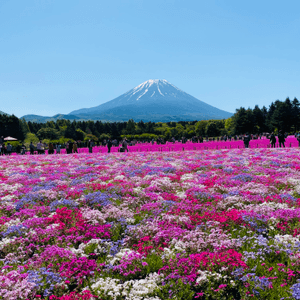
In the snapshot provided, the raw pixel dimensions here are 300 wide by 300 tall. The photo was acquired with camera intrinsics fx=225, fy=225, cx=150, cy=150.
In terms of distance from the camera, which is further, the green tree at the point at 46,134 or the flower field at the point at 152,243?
the green tree at the point at 46,134

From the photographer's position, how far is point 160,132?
198 m

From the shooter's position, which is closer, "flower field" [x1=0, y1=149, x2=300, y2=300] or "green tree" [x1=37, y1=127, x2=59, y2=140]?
"flower field" [x1=0, y1=149, x2=300, y2=300]

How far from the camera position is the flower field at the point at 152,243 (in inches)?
179

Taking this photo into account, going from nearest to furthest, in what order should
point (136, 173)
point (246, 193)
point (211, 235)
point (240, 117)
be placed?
point (211, 235) < point (246, 193) < point (136, 173) < point (240, 117)

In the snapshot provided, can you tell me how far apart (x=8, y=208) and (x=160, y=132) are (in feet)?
625

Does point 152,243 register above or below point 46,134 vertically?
below

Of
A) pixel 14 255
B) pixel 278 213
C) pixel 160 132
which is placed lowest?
pixel 14 255

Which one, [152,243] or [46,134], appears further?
[46,134]

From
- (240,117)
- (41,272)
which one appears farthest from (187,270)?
(240,117)

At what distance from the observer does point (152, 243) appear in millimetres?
6355

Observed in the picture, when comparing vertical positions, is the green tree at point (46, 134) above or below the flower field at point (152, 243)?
above

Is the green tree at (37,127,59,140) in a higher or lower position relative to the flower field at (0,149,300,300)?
higher

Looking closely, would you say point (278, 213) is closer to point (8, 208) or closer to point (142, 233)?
point (142, 233)

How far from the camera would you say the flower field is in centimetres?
455
